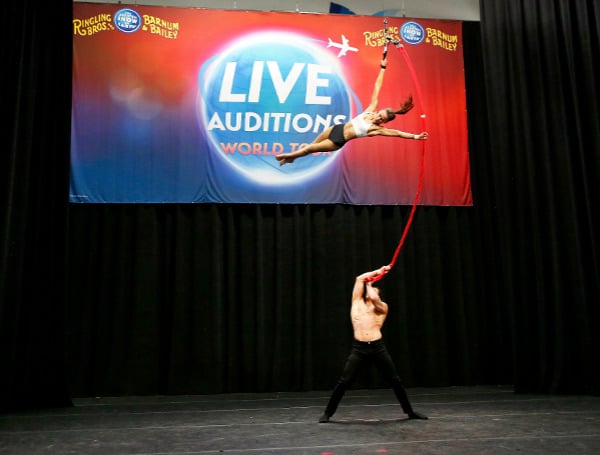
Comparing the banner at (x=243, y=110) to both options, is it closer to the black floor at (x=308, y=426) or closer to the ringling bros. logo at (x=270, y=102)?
the ringling bros. logo at (x=270, y=102)

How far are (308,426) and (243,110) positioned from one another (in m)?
4.05

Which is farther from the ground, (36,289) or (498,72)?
(498,72)

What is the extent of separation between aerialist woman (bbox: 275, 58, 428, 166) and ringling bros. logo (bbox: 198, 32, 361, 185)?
8cm

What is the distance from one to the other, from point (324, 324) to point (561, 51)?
474 cm

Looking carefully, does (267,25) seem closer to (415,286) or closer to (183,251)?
(183,251)

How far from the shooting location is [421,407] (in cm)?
573

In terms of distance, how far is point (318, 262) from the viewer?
7363mm

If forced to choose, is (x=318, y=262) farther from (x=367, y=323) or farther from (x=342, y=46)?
(x=342, y=46)

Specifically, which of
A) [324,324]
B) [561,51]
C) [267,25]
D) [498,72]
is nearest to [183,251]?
[324,324]

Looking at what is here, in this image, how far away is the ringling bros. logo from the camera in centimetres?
704

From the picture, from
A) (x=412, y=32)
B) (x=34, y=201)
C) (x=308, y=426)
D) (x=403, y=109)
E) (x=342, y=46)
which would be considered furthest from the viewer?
(x=412, y=32)

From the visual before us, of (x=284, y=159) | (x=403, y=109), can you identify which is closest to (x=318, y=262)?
(x=284, y=159)

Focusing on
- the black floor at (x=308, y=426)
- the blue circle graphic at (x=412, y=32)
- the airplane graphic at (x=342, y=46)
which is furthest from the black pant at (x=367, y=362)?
the blue circle graphic at (x=412, y=32)

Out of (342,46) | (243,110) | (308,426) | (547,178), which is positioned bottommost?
(308,426)
